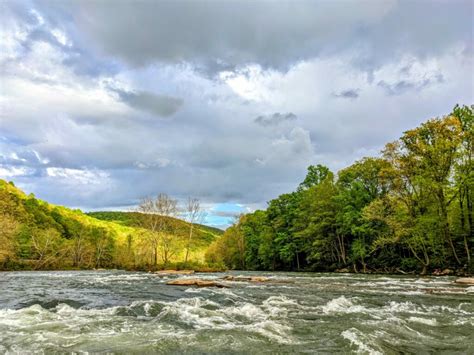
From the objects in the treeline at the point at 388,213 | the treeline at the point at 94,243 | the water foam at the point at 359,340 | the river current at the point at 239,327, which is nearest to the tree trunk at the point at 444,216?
the treeline at the point at 388,213

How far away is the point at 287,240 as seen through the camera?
71.2m

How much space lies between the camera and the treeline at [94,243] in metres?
58.2

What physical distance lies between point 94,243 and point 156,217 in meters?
54.6

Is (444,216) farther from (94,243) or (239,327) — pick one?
(94,243)

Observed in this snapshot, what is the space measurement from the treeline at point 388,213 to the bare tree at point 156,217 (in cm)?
2311

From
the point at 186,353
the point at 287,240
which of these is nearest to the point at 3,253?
the point at 287,240

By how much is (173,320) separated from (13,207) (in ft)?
310

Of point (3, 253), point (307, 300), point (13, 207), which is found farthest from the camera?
point (13, 207)

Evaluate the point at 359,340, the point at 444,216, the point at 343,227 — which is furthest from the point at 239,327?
the point at 343,227

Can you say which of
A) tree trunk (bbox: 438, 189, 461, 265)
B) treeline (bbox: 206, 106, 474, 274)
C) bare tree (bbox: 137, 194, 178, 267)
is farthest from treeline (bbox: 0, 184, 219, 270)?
tree trunk (bbox: 438, 189, 461, 265)

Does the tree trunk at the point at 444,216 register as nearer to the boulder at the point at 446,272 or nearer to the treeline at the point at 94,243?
the boulder at the point at 446,272

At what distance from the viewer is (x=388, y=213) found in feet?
145

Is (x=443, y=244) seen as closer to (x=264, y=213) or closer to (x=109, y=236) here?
(x=264, y=213)

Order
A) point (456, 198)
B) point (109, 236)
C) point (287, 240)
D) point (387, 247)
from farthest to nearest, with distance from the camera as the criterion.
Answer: point (109, 236) < point (287, 240) < point (387, 247) < point (456, 198)
